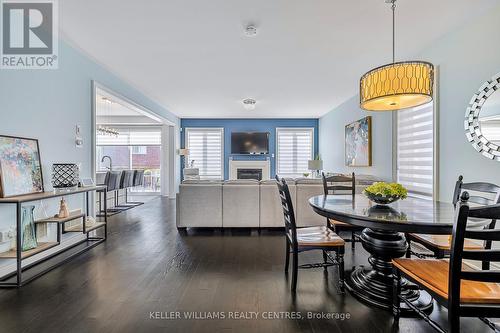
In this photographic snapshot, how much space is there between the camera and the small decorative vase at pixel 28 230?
240 centimetres

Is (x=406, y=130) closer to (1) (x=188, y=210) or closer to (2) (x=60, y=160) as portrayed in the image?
(1) (x=188, y=210)

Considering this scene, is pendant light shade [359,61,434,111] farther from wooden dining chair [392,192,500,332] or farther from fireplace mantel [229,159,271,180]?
fireplace mantel [229,159,271,180]

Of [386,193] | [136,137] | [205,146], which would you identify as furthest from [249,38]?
[136,137]

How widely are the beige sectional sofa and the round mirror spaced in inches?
61.3

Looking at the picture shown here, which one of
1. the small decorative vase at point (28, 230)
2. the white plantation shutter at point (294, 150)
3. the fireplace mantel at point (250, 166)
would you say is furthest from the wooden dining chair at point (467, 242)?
the white plantation shutter at point (294, 150)

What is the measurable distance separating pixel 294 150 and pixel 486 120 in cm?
606

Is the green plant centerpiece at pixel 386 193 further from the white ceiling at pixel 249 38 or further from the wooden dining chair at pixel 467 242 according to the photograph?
the white ceiling at pixel 249 38

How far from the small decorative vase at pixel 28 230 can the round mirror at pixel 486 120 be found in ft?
15.1

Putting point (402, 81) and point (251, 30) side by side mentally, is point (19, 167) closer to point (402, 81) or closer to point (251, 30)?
point (251, 30)

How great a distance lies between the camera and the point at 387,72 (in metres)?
1.98

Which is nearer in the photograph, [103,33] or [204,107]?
[103,33]

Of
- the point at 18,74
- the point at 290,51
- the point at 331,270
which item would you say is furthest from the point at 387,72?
the point at 18,74

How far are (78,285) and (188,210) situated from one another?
177 centimetres

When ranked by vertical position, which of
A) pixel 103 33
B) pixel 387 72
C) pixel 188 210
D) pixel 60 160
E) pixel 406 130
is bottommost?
pixel 188 210
